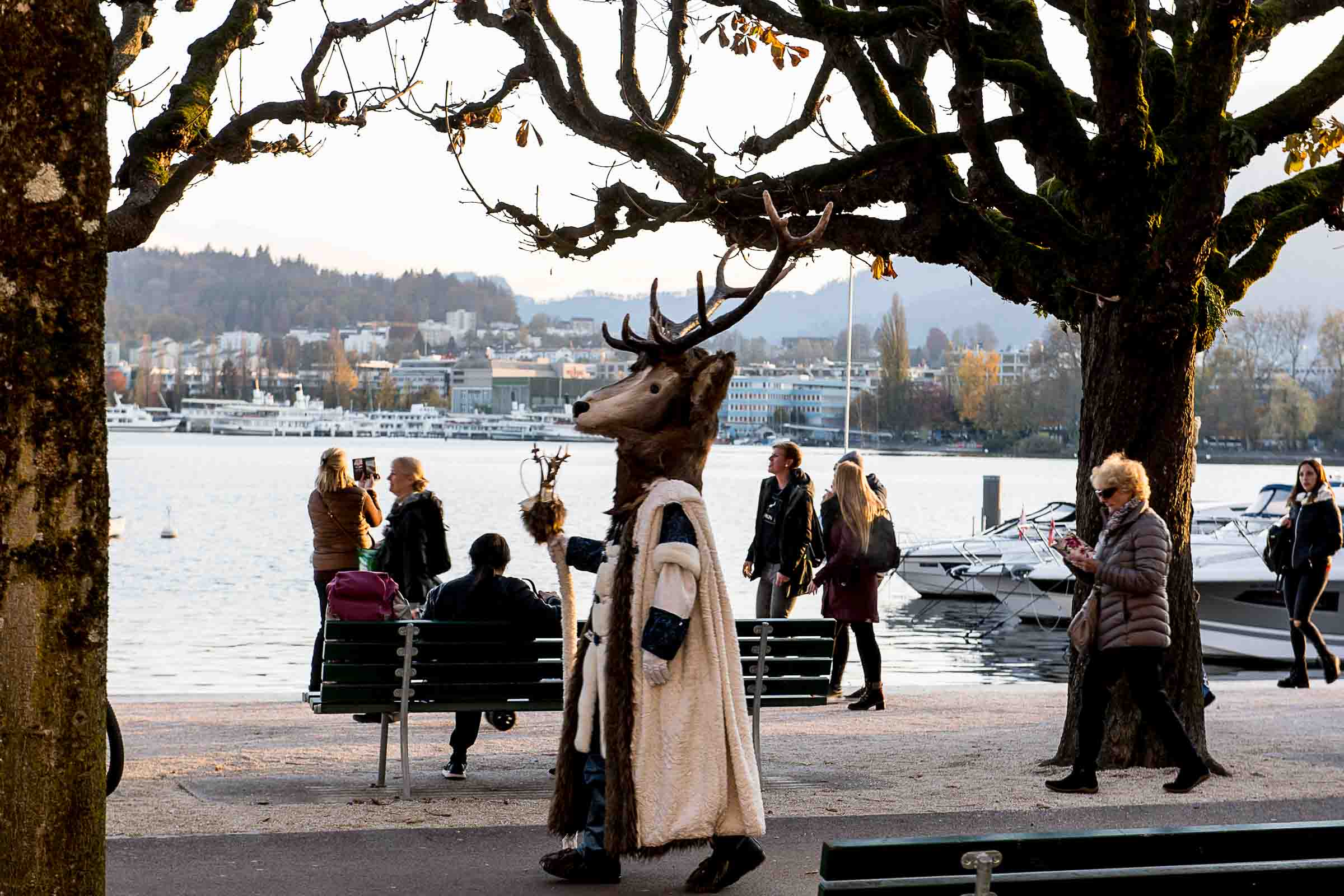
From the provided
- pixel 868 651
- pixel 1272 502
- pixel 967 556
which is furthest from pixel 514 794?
pixel 967 556

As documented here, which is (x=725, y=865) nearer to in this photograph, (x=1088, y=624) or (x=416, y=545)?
(x=1088, y=624)

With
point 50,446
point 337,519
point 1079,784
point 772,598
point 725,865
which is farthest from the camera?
point 772,598

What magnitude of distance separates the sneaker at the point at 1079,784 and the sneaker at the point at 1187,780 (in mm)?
419

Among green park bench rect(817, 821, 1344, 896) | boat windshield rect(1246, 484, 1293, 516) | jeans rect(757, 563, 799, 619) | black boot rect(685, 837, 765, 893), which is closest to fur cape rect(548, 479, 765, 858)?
black boot rect(685, 837, 765, 893)

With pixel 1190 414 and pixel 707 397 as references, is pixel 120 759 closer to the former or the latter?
pixel 707 397

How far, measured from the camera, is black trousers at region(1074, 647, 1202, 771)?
8.41 metres

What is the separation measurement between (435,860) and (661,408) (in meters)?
1.99

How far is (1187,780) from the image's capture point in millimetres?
8594

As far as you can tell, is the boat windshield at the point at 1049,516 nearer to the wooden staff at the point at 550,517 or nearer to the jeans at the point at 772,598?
the jeans at the point at 772,598

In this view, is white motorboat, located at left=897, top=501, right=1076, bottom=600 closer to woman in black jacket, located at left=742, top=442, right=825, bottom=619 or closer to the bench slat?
woman in black jacket, located at left=742, top=442, right=825, bottom=619

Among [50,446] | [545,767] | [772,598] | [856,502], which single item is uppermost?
[50,446]

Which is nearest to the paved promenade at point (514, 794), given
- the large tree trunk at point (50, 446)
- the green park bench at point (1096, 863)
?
the large tree trunk at point (50, 446)

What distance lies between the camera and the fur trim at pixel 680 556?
6.11m

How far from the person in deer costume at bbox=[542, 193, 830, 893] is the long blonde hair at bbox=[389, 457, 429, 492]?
4818 millimetres
